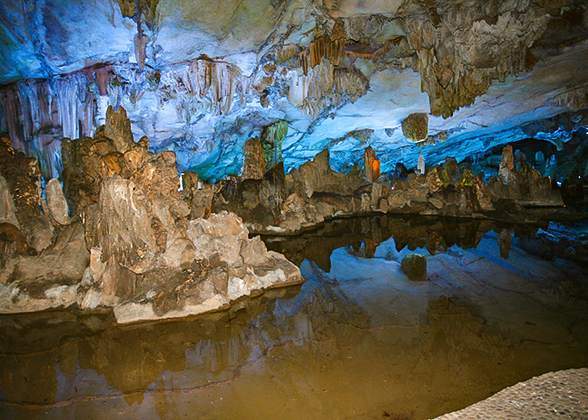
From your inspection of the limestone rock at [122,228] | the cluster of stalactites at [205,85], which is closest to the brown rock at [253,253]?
the limestone rock at [122,228]

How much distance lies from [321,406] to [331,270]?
3.32 metres

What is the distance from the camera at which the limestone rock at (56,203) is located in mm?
4952

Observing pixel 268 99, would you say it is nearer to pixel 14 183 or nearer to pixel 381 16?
pixel 381 16

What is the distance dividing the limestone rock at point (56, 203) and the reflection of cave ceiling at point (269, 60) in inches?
113

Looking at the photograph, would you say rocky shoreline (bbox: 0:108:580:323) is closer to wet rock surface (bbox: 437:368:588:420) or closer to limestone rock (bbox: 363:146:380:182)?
wet rock surface (bbox: 437:368:588:420)

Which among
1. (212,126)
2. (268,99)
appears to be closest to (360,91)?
(268,99)

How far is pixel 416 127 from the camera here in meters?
13.7

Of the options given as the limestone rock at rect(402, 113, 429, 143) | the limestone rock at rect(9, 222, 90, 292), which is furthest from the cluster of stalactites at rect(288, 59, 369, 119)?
the limestone rock at rect(9, 222, 90, 292)

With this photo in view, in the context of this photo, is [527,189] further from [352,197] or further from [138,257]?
[138,257]

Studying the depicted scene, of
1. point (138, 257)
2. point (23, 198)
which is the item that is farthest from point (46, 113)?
point (138, 257)

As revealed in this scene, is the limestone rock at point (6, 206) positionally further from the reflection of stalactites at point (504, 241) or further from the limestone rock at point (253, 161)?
the limestone rock at point (253, 161)

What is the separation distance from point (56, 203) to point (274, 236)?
5.11 meters

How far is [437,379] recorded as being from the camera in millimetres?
2537

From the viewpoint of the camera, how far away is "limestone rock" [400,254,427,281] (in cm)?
512
